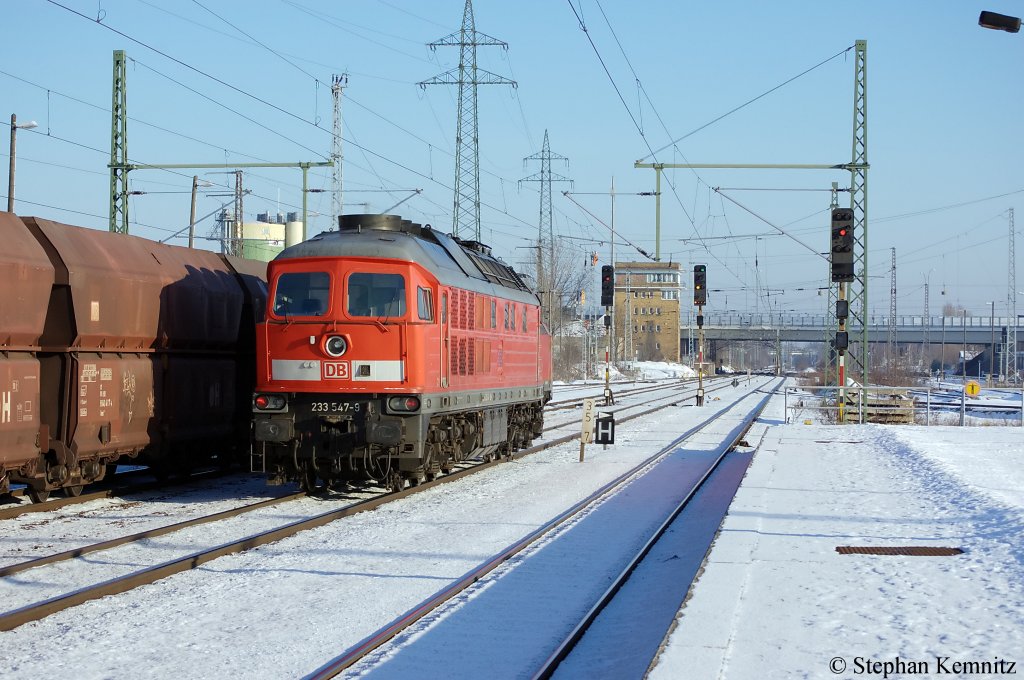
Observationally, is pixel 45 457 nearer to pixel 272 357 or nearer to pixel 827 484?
pixel 272 357

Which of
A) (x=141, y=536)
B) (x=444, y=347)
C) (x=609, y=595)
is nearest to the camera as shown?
(x=609, y=595)

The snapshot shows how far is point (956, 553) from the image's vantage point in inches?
430

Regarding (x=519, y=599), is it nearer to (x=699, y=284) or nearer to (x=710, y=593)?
(x=710, y=593)

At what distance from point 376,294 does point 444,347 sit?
4.80 ft

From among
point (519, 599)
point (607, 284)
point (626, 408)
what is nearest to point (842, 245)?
point (607, 284)

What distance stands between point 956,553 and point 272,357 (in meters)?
9.01

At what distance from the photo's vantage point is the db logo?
47.9ft

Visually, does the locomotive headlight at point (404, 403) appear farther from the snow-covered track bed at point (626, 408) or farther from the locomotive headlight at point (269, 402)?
the snow-covered track bed at point (626, 408)

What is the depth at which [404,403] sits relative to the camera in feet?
47.7

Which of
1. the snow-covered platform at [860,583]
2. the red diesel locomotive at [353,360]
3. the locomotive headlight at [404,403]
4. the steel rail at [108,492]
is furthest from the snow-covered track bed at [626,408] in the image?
the locomotive headlight at [404,403]

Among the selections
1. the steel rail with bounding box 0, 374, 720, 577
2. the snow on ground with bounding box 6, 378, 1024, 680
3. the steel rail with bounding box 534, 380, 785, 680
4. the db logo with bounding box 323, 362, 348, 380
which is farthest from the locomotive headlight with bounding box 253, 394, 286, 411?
the steel rail with bounding box 534, 380, 785, 680

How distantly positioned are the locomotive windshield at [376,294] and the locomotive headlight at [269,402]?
152 cm

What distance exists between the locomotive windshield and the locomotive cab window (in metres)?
0.36

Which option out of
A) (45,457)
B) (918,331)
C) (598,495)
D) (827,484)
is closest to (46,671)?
(45,457)
